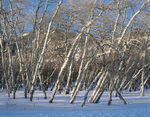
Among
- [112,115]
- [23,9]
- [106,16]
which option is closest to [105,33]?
[106,16]

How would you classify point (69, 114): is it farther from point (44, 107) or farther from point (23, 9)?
point (23, 9)

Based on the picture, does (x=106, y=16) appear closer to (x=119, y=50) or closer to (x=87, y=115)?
(x=119, y=50)

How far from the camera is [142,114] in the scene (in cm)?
672

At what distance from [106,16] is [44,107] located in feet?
18.1

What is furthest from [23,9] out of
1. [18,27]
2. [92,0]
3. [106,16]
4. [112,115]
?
[112,115]

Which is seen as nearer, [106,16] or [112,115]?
[112,115]

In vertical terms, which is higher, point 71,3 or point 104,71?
point 71,3

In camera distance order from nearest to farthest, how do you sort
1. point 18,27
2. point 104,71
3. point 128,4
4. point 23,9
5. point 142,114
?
point 142,114 → point 104,71 → point 128,4 → point 23,9 → point 18,27

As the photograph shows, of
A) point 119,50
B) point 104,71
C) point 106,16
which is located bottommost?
point 104,71

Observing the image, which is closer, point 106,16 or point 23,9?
point 106,16

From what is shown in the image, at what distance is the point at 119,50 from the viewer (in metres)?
7.59

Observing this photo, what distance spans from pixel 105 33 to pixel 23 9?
17.1 ft

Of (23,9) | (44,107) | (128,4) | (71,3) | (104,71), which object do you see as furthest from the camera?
(23,9)

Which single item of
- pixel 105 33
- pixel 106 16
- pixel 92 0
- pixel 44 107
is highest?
pixel 92 0
